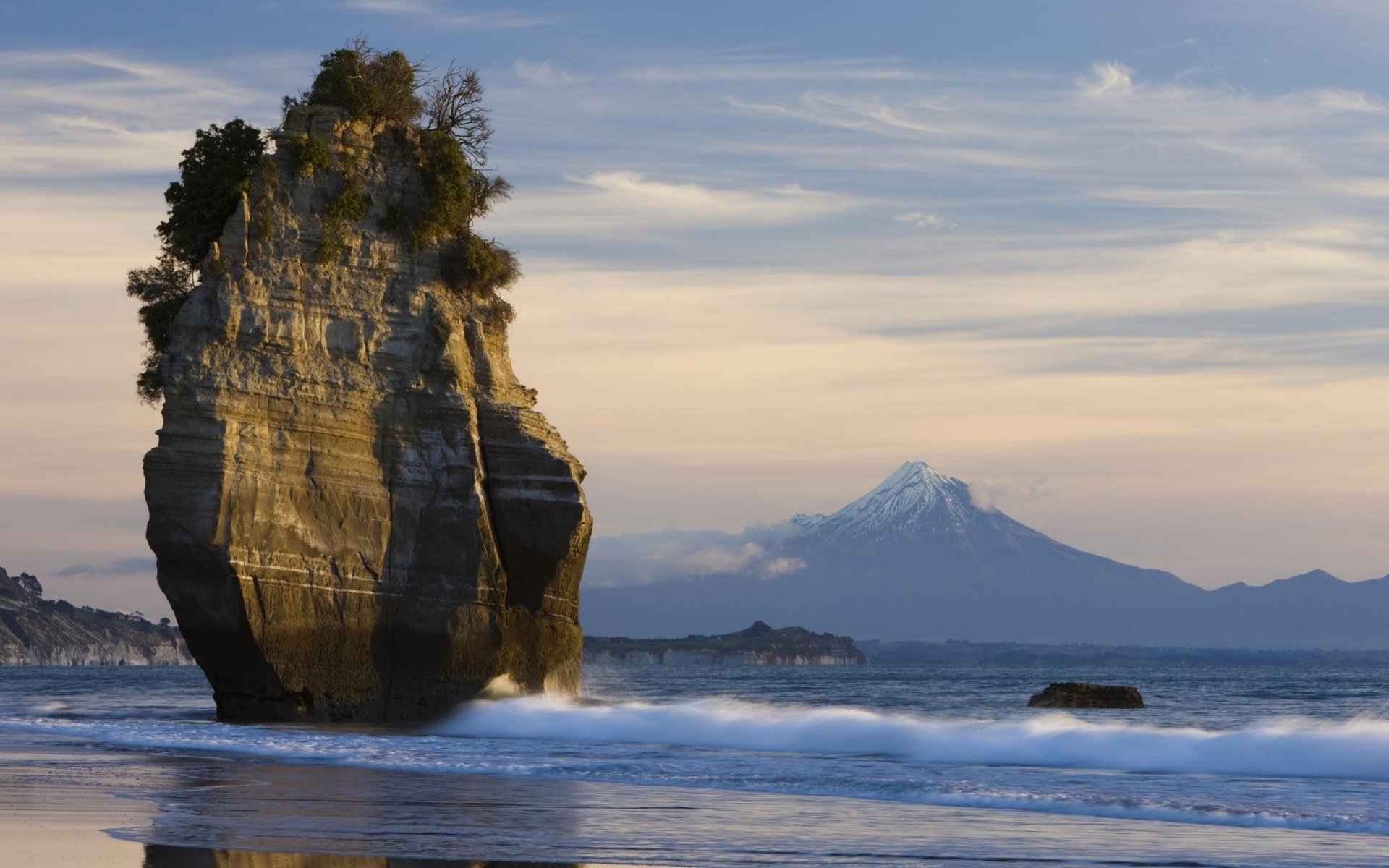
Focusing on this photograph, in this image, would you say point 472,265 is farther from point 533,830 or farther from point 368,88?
point 533,830

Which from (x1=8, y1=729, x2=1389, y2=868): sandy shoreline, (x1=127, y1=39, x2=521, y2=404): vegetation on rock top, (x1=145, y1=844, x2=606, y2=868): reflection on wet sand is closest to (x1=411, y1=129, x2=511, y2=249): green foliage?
(x1=127, y1=39, x2=521, y2=404): vegetation on rock top

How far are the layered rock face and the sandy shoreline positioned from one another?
11.6 meters

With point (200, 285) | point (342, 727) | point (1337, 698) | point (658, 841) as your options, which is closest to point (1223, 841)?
→ point (658, 841)

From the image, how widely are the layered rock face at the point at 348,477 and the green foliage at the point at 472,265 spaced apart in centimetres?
31

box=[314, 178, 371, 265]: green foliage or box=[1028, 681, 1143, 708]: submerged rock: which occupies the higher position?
box=[314, 178, 371, 265]: green foliage

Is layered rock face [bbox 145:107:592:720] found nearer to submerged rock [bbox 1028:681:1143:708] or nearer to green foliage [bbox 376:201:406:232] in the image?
green foliage [bbox 376:201:406:232]

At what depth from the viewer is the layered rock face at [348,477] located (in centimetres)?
3522

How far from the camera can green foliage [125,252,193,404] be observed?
39469mm

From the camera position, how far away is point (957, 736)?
3203 centimetres

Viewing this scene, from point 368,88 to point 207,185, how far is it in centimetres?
432

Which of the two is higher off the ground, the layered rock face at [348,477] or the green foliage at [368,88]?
the green foliage at [368,88]

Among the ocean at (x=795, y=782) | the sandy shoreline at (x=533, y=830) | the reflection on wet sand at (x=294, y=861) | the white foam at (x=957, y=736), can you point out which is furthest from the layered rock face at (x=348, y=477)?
the reflection on wet sand at (x=294, y=861)

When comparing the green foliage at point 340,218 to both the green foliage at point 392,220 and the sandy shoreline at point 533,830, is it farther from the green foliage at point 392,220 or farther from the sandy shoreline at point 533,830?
the sandy shoreline at point 533,830

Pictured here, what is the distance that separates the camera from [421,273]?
38.4m
